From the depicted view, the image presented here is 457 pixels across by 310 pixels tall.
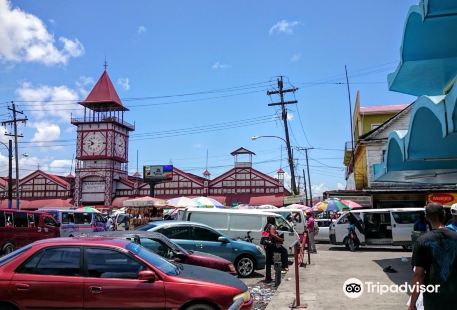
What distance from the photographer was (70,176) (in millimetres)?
71812

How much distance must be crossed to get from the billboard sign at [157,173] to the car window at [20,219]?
138 ft

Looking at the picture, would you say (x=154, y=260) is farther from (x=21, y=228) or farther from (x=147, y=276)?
(x=21, y=228)

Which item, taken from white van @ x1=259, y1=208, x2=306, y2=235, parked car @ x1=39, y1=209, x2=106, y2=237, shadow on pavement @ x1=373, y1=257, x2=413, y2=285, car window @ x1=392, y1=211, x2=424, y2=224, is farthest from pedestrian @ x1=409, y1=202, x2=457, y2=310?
parked car @ x1=39, y1=209, x2=106, y2=237

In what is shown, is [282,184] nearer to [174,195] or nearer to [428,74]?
[174,195]

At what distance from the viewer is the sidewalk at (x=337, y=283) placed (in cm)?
909

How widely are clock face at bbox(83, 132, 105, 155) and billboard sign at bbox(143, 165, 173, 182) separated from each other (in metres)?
9.13

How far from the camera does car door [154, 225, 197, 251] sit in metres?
13.8

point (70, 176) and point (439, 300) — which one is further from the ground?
point (70, 176)

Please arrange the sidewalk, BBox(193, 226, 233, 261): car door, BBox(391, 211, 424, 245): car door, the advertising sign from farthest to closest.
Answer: BBox(391, 211, 424, 245): car door → the advertising sign → BBox(193, 226, 233, 261): car door → the sidewalk

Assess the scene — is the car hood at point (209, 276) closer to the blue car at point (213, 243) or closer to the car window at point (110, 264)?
the car window at point (110, 264)

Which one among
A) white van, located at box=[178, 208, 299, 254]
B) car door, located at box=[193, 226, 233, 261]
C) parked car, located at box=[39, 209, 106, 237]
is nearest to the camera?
car door, located at box=[193, 226, 233, 261]

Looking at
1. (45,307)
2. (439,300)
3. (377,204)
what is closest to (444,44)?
(439,300)

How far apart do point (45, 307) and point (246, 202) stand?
5414cm

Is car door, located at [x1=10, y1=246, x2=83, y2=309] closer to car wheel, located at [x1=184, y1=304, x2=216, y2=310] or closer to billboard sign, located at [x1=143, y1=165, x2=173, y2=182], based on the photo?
car wheel, located at [x1=184, y1=304, x2=216, y2=310]
